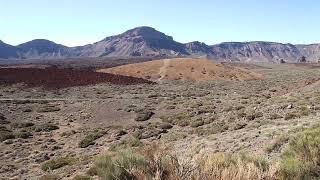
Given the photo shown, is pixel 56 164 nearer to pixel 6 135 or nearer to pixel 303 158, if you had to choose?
pixel 6 135

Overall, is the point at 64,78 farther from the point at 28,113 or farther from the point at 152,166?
the point at 152,166

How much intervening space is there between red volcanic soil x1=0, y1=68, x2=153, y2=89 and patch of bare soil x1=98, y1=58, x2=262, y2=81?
41.7 ft

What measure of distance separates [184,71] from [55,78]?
2714 centimetres

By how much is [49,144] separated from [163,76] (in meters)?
54.1

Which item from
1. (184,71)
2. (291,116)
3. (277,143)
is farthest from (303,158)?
(184,71)

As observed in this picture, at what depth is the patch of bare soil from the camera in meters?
81.5

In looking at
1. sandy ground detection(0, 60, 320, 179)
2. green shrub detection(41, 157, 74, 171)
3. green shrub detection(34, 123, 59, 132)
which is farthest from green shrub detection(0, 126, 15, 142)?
green shrub detection(41, 157, 74, 171)

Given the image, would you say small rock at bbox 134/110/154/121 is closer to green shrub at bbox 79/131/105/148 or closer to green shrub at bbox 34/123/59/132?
green shrub at bbox 34/123/59/132

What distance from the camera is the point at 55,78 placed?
6525cm

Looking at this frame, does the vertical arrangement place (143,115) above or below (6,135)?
below

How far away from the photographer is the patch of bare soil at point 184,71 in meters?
81.5

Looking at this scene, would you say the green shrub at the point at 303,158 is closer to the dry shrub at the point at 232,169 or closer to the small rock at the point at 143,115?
the dry shrub at the point at 232,169

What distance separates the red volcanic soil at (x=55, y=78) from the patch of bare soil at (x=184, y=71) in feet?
41.7

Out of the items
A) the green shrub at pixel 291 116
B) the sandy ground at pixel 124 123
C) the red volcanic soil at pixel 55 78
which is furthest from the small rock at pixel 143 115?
the red volcanic soil at pixel 55 78
